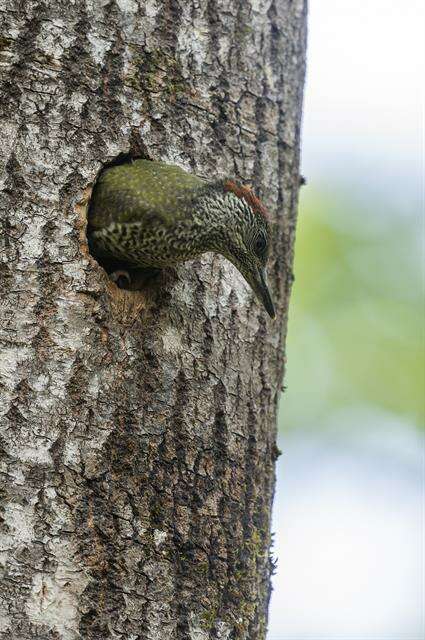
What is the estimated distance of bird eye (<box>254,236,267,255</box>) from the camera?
4434mm

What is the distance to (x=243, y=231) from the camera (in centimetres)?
442

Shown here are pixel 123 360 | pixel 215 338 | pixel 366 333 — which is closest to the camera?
pixel 123 360

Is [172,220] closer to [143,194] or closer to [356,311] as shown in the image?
[143,194]

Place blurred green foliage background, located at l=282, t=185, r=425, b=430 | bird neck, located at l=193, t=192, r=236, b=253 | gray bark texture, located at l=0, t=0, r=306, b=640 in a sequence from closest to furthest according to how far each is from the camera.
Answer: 1. gray bark texture, located at l=0, t=0, r=306, b=640
2. bird neck, located at l=193, t=192, r=236, b=253
3. blurred green foliage background, located at l=282, t=185, r=425, b=430

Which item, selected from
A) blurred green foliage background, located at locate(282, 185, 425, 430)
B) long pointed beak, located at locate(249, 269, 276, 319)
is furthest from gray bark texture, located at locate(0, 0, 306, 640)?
blurred green foliage background, located at locate(282, 185, 425, 430)

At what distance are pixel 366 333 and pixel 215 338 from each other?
5239 mm

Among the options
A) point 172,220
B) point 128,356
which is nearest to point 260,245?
point 172,220

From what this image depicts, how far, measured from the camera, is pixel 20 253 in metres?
3.74

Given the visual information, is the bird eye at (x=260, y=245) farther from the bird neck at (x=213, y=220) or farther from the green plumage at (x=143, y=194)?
the green plumage at (x=143, y=194)

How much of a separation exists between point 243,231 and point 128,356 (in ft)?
3.03

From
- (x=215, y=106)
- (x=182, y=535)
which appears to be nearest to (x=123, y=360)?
(x=182, y=535)

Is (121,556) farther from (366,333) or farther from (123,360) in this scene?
(366,333)

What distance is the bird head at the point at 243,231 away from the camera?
433 centimetres

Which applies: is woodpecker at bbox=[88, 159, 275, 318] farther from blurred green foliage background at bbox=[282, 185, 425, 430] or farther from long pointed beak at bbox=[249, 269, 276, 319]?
blurred green foliage background at bbox=[282, 185, 425, 430]
